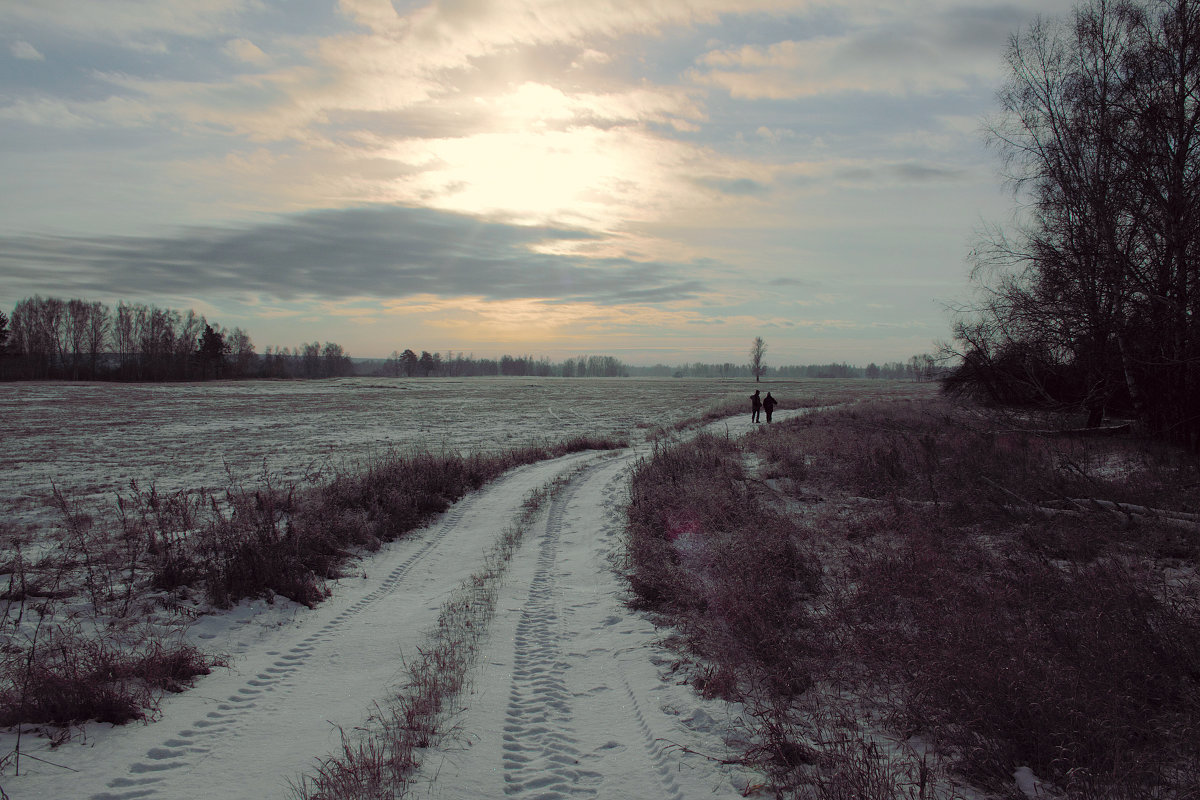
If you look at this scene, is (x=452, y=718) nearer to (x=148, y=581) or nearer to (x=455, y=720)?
(x=455, y=720)

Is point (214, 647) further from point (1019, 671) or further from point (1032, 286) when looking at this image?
point (1032, 286)

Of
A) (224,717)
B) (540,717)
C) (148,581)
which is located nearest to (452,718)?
(540,717)

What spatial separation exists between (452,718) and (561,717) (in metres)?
1.04

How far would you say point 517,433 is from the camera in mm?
34375

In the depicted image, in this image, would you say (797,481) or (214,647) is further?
(797,481)

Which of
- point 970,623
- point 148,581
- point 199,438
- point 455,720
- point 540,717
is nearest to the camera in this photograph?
point 455,720

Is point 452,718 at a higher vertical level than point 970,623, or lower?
lower

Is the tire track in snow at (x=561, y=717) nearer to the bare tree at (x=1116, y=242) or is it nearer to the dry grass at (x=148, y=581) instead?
the dry grass at (x=148, y=581)

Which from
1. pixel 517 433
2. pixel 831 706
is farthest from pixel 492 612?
pixel 517 433

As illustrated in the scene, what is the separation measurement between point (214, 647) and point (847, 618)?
784 cm

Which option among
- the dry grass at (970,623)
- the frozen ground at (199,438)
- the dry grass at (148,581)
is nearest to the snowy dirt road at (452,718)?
the dry grass at (148,581)

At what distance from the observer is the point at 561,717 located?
5.30 m

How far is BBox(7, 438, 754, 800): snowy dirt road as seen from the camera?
427 cm

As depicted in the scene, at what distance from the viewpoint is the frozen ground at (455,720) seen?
427 centimetres
